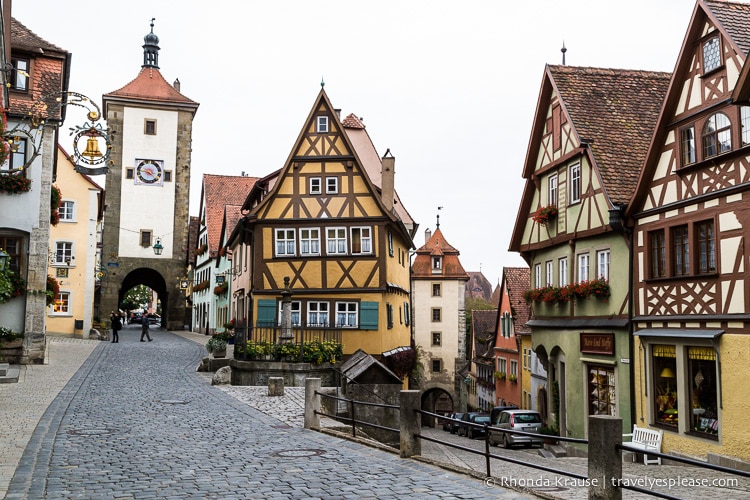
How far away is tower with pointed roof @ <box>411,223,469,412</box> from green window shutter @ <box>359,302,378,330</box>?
24.5 meters

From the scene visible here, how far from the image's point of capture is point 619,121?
2238 centimetres

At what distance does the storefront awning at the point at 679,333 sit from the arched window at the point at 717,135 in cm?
377

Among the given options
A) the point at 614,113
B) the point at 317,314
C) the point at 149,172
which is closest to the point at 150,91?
the point at 149,172

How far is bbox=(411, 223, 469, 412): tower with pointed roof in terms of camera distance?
180 ft

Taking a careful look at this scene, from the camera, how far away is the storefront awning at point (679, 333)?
16.1 m

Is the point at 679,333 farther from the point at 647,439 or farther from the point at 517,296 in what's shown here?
the point at 517,296

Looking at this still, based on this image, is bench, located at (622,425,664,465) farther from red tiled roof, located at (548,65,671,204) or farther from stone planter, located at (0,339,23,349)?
stone planter, located at (0,339,23,349)

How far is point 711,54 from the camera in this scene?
17062 mm

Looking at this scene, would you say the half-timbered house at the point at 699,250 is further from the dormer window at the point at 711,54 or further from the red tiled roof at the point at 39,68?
the red tiled roof at the point at 39,68

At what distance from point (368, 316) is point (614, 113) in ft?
40.8

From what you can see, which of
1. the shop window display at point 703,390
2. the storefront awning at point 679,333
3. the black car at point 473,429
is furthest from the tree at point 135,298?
the shop window display at point 703,390

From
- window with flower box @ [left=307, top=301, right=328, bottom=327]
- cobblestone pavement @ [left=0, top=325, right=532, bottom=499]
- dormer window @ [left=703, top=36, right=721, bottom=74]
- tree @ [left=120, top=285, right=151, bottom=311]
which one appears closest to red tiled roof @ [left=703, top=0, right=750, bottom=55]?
dormer window @ [left=703, top=36, right=721, bottom=74]

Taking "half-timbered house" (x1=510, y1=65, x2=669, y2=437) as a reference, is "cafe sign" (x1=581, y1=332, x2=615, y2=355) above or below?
below

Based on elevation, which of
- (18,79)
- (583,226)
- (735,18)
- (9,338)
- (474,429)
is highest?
(18,79)
